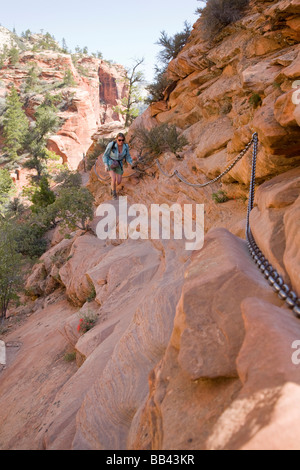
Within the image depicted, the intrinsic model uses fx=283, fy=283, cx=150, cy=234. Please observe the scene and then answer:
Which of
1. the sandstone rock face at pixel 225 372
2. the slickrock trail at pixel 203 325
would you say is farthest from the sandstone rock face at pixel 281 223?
the sandstone rock face at pixel 225 372

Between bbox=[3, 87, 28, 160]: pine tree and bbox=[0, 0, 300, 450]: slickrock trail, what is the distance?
32.6 m

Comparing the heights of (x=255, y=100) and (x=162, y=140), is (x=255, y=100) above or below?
below

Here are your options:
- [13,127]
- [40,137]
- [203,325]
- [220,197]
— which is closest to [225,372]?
[203,325]

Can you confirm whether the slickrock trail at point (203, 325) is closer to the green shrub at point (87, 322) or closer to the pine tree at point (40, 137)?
the green shrub at point (87, 322)

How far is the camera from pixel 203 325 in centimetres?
187

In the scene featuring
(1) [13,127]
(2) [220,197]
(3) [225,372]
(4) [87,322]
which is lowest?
(4) [87,322]

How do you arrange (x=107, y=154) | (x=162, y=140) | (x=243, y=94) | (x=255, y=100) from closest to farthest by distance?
(x=255, y=100), (x=243, y=94), (x=107, y=154), (x=162, y=140)

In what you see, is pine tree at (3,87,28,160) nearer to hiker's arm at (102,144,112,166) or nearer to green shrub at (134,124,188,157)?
green shrub at (134,124,188,157)

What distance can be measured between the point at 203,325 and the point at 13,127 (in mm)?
40370

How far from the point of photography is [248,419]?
123 cm

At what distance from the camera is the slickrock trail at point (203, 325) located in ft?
4.83

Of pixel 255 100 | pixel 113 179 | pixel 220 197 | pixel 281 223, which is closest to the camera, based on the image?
pixel 281 223

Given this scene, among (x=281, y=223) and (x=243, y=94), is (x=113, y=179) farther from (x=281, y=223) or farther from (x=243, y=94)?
(x=281, y=223)

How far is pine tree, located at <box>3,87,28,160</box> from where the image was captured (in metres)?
35.2
